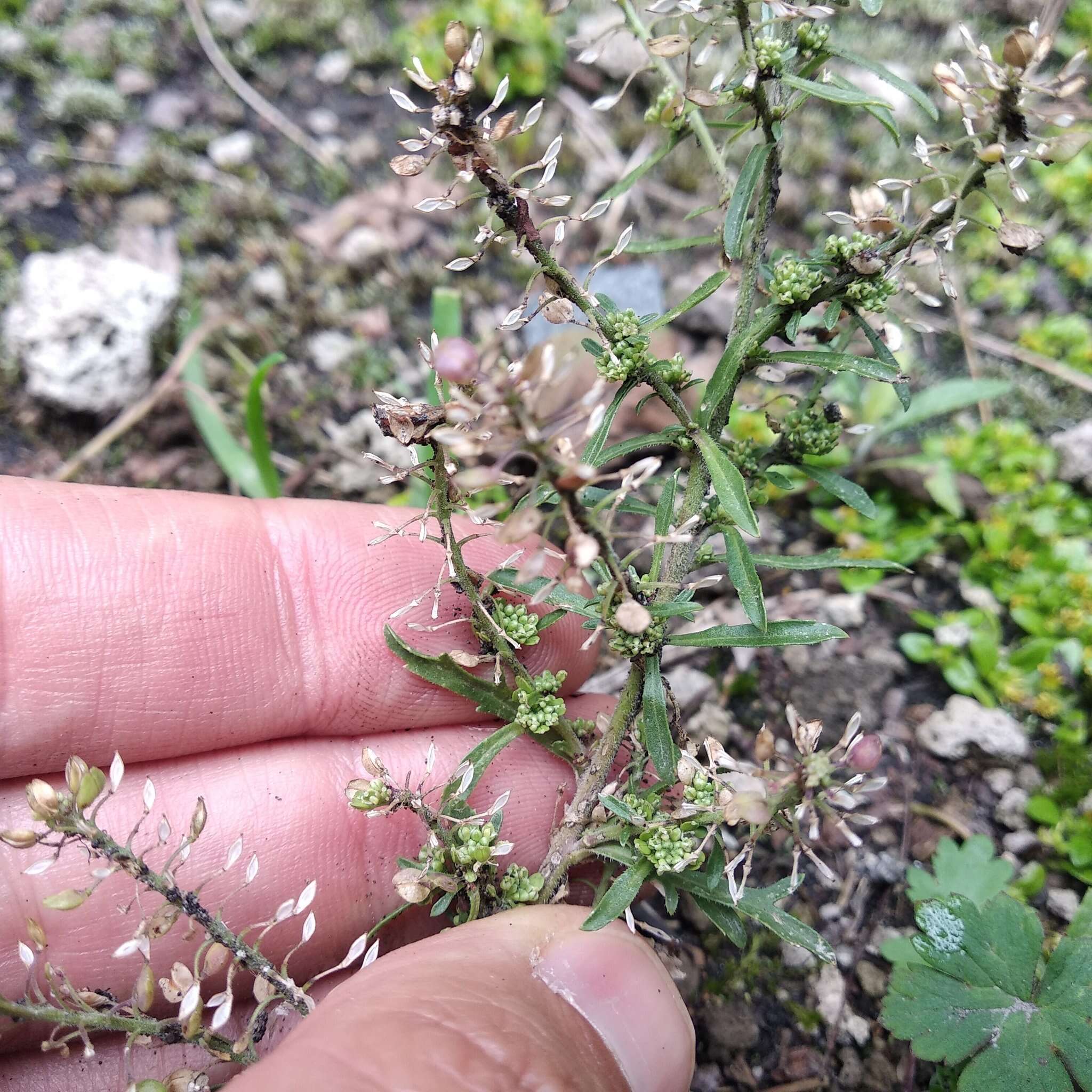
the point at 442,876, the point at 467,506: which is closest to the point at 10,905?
the point at 442,876

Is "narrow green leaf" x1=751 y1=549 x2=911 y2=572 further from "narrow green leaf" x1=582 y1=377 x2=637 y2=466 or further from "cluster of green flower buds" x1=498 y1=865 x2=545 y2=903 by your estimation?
"cluster of green flower buds" x1=498 y1=865 x2=545 y2=903

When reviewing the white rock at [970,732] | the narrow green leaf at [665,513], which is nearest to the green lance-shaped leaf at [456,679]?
the narrow green leaf at [665,513]

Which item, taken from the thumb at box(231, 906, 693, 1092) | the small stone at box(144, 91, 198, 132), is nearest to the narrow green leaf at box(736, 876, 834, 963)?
the thumb at box(231, 906, 693, 1092)

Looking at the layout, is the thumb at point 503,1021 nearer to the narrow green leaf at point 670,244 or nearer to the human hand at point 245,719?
the human hand at point 245,719

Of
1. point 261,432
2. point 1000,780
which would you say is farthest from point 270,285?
point 1000,780

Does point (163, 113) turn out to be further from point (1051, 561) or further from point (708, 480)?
point (1051, 561)

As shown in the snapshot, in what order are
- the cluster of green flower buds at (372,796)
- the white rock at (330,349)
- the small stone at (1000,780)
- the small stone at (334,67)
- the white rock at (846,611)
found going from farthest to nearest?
the small stone at (334,67) → the white rock at (330,349) → the white rock at (846,611) → the small stone at (1000,780) → the cluster of green flower buds at (372,796)

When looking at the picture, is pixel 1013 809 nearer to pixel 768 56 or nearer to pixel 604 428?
pixel 604 428
